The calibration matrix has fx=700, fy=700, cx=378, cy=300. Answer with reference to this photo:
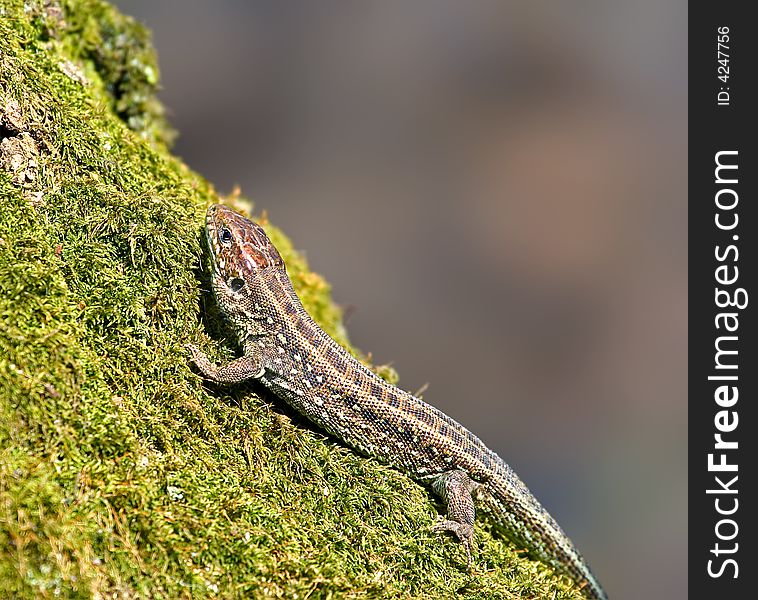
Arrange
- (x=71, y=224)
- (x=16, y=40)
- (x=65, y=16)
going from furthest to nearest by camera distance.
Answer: (x=65, y=16), (x=16, y=40), (x=71, y=224)

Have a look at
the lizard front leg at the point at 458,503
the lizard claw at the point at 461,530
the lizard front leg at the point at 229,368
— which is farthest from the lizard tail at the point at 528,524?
the lizard front leg at the point at 229,368

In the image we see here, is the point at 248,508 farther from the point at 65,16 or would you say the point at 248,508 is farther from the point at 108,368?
the point at 65,16

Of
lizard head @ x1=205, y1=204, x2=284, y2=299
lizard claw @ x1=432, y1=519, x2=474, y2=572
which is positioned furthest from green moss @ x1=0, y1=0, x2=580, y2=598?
lizard head @ x1=205, y1=204, x2=284, y2=299

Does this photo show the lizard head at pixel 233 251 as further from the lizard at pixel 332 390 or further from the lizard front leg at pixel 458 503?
the lizard front leg at pixel 458 503

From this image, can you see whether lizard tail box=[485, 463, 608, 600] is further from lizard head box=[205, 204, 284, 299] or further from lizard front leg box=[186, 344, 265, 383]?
lizard head box=[205, 204, 284, 299]

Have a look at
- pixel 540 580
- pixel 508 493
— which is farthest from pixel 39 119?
pixel 540 580

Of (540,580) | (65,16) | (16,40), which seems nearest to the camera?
(16,40)

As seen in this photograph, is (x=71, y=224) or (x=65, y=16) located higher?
(x=65, y=16)

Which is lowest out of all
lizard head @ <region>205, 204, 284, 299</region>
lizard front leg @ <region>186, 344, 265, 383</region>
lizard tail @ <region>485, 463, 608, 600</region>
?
lizard tail @ <region>485, 463, 608, 600</region>
